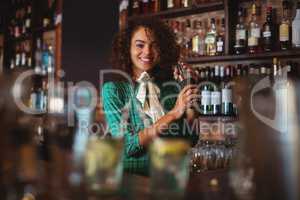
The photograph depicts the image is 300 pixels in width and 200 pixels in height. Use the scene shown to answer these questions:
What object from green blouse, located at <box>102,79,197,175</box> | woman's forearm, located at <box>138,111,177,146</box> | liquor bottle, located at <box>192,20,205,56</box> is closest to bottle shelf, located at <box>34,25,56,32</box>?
liquor bottle, located at <box>192,20,205,56</box>

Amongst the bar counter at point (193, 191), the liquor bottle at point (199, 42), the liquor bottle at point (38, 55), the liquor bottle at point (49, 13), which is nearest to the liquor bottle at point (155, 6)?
the liquor bottle at point (199, 42)

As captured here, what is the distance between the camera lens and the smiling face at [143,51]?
5.90 ft

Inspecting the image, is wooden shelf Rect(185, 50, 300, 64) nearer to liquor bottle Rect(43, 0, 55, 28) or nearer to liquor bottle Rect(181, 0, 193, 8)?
liquor bottle Rect(181, 0, 193, 8)

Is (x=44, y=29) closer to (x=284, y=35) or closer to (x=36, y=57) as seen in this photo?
A: (x=36, y=57)

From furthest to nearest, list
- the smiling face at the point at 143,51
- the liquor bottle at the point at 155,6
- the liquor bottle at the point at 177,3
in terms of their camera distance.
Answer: the liquor bottle at the point at 155,6 < the liquor bottle at the point at 177,3 < the smiling face at the point at 143,51

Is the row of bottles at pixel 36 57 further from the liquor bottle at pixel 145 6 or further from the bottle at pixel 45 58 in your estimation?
the liquor bottle at pixel 145 6

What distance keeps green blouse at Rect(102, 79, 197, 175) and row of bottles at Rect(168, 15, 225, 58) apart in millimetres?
1223

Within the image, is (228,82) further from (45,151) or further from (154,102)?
(45,151)

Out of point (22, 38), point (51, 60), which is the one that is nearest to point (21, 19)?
point (22, 38)

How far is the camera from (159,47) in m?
1.86

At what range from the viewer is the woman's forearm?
1504 millimetres

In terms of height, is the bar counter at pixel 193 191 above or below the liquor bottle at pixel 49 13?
below

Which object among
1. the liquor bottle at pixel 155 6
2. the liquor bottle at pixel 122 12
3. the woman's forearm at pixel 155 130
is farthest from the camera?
the liquor bottle at pixel 122 12

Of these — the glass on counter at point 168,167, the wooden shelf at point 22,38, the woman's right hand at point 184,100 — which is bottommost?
the glass on counter at point 168,167
